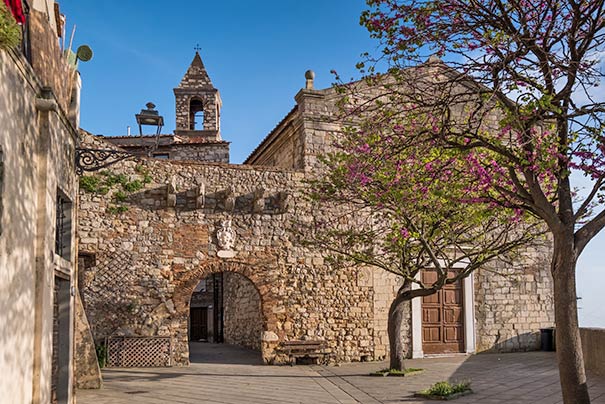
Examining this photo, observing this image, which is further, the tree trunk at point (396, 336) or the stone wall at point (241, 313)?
the stone wall at point (241, 313)

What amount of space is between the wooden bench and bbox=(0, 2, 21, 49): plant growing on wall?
10.2 meters

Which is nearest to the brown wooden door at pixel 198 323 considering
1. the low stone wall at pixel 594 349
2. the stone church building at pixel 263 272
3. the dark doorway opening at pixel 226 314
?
the dark doorway opening at pixel 226 314

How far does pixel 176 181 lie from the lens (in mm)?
13406

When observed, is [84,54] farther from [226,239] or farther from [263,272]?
[263,272]

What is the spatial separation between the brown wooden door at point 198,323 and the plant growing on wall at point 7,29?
66.3 feet

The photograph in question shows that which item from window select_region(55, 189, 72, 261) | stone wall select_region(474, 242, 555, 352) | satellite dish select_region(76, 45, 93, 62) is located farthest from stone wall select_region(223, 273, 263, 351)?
satellite dish select_region(76, 45, 93, 62)

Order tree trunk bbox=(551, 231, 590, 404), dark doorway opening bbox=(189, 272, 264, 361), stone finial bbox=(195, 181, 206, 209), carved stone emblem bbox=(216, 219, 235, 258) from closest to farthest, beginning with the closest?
tree trunk bbox=(551, 231, 590, 404), stone finial bbox=(195, 181, 206, 209), carved stone emblem bbox=(216, 219, 235, 258), dark doorway opening bbox=(189, 272, 264, 361)

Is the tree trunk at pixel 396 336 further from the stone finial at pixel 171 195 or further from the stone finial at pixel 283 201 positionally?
the stone finial at pixel 171 195

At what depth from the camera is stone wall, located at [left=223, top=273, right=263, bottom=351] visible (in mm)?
16812

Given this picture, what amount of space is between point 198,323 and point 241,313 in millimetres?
5999

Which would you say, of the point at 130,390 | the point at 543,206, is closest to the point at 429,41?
the point at 543,206

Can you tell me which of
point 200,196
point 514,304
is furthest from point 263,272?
point 514,304

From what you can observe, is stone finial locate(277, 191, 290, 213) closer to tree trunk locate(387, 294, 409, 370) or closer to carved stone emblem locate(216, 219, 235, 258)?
carved stone emblem locate(216, 219, 235, 258)

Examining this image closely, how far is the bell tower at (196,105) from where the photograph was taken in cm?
2761
